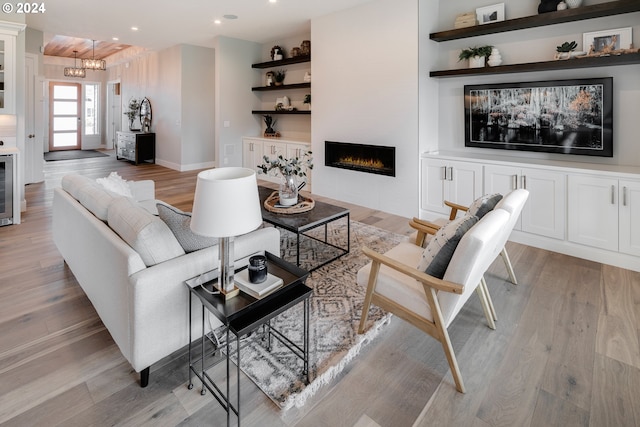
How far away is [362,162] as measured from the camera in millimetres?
5297

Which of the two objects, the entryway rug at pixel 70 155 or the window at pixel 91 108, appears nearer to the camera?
the entryway rug at pixel 70 155

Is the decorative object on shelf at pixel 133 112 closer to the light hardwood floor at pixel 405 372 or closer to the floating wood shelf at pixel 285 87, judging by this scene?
the floating wood shelf at pixel 285 87

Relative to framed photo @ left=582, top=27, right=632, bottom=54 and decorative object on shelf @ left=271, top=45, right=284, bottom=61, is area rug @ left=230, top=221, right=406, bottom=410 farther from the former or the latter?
decorative object on shelf @ left=271, top=45, right=284, bottom=61

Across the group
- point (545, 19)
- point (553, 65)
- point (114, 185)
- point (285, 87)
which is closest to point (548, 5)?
point (545, 19)

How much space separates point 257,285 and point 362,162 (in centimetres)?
386

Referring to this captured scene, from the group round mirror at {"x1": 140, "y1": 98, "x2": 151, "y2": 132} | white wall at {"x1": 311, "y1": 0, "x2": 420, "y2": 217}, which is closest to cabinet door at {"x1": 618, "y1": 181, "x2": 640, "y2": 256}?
white wall at {"x1": 311, "y1": 0, "x2": 420, "y2": 217}

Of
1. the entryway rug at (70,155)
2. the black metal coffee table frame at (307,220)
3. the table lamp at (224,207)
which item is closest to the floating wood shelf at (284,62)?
the black metal coffee table frame at (307,220)

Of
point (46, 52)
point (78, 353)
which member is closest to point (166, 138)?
point (46, 52)

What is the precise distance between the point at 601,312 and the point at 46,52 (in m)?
13.8

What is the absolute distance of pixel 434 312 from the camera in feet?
5.90

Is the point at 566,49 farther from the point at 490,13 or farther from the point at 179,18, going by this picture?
the point at 179,18

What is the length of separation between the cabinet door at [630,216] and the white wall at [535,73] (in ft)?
2.04

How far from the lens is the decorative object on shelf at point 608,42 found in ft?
11.1

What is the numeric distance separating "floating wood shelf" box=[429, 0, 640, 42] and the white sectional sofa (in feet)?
11.6
